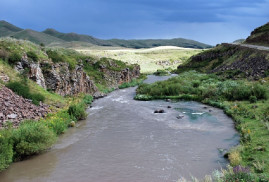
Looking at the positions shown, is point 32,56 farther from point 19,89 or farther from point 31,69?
point 19,89

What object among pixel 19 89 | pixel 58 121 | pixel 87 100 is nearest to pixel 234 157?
pixel 58 121

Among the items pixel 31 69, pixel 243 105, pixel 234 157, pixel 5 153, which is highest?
pixel 31 69

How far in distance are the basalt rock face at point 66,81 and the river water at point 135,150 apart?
6.88m

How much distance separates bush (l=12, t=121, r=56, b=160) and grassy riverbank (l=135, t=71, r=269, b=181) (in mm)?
11610

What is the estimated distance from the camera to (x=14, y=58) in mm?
26875

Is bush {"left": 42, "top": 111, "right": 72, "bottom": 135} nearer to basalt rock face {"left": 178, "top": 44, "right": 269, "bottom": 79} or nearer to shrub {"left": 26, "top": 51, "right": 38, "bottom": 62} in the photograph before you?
shrub {"left": 26, "top": 51, "right": 38, "bottom": 62}

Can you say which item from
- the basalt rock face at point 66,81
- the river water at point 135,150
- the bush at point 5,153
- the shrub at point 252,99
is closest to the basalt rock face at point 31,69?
the basalt rock face at point 66,81

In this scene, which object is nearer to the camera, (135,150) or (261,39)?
A: (135,150)

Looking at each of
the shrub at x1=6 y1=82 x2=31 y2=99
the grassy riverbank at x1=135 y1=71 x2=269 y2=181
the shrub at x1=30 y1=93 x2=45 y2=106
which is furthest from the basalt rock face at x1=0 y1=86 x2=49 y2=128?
the grassy riverbank at x1=135 y1=71 x2=269 y2=181

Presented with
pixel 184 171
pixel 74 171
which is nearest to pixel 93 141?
pixel 74 171

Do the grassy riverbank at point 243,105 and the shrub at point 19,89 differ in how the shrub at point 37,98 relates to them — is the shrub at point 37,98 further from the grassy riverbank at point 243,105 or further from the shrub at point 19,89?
the grassy riverbank at point 243,105

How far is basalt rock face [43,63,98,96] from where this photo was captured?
3053 cm

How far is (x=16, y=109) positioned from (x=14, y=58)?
30.2 feet

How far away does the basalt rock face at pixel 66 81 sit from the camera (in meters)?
30.5
